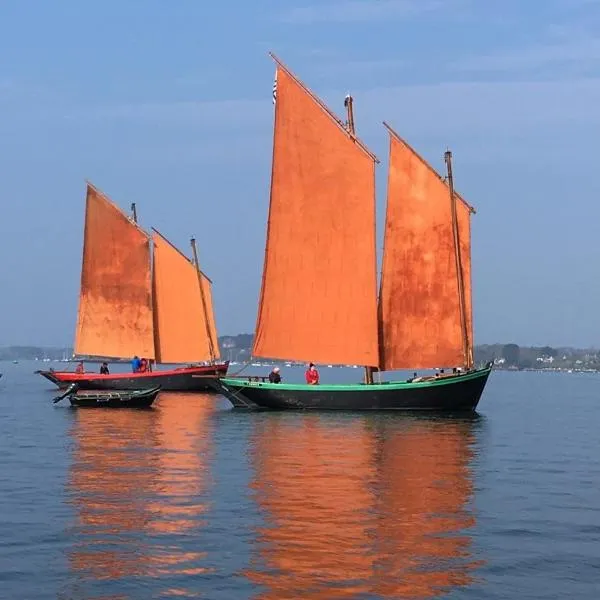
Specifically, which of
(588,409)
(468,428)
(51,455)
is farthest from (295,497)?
(588,409)

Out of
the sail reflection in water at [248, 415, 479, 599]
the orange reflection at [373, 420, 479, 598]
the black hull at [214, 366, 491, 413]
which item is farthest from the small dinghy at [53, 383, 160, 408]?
the orange reflection at [373, 420, 479, 598]

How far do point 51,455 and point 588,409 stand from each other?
55951 millimetres

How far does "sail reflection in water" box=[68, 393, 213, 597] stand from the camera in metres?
21.6

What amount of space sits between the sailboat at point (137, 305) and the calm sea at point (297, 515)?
3413 centimetres

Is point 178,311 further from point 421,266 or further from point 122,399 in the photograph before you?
point 421,266

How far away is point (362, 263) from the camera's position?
58.6 m

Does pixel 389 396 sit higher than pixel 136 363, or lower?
lower

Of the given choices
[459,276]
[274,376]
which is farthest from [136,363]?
[459,276]

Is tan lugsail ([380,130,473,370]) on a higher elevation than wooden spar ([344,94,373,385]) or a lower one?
lower

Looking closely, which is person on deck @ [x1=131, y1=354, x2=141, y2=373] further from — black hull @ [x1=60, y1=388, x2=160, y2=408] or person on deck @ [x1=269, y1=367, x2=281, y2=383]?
person on deck @ [x1=269, y1=367, x2=281, y2=383]

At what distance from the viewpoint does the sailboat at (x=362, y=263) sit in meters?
58.2

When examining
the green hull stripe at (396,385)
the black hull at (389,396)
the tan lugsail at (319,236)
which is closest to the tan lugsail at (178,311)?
the black hull at (389,396)

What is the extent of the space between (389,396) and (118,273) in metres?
30.4

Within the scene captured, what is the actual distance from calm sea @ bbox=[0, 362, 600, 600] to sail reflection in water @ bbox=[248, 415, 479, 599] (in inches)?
2.5
